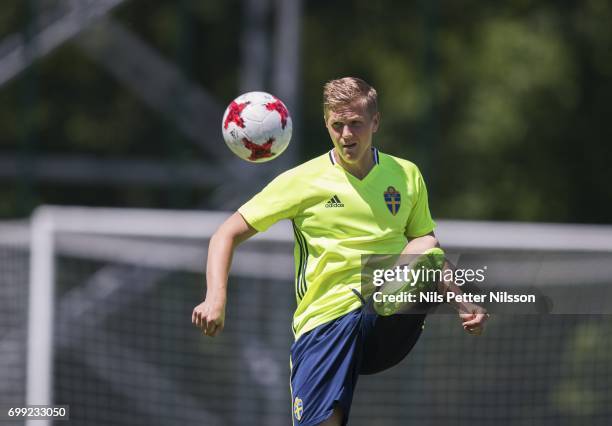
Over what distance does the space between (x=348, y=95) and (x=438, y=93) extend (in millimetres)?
9544

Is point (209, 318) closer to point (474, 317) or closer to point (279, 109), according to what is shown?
point (474, 317)

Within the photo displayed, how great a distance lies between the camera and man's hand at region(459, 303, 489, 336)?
191 inches

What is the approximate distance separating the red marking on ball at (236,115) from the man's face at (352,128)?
543 millimetres

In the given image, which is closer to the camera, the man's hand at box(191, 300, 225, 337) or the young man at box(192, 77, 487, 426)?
the man's hand at box(191, 300, 225, 337)

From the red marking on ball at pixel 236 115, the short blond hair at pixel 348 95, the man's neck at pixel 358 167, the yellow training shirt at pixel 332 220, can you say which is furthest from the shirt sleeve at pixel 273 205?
the red marking on ball at pixel 236 115

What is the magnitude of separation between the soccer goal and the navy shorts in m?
2.30

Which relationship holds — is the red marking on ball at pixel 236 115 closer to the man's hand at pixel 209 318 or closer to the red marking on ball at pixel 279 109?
the red marking on ball at pixel 279 109

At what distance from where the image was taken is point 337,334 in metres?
5.00

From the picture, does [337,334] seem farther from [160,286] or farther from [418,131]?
[418,131]

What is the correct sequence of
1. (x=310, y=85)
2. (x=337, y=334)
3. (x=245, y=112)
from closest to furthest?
(x=337, y=334) < (x=245, y=112) < (x=310, y=85)

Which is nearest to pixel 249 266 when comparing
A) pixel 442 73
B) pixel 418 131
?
pixel 418 131

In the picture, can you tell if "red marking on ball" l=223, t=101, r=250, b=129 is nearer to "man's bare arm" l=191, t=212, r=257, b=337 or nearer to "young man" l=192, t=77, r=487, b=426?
"young man" l=192, t=77, r=487, b=426

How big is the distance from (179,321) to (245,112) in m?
4.54

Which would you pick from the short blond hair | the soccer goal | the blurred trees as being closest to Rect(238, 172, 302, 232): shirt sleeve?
the short blond hair
